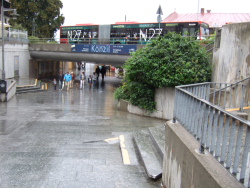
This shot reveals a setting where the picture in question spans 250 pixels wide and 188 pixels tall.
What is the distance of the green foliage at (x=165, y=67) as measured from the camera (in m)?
11.6

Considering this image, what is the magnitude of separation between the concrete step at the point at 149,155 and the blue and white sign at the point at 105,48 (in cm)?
1639

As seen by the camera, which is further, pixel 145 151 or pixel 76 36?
pixel 76 36

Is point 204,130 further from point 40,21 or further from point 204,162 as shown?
point 40,21

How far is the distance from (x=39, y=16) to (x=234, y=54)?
38310mm

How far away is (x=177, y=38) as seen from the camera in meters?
13.0

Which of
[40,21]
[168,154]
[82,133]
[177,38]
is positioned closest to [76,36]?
[40,21]

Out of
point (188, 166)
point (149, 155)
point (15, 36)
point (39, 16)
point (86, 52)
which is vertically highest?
point (39, 16)

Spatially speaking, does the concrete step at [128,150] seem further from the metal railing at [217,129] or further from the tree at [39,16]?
the tree at [39,16]

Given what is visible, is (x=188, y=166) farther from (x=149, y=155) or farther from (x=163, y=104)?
(x=163, y=104)

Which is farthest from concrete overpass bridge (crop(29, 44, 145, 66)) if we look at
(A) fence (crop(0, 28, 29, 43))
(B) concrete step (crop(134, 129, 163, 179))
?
(B) concrete step (crop(134, 129, 163, 179))

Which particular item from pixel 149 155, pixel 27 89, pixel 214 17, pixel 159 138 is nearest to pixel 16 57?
pixel 27 89

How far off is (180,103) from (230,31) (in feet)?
18.1

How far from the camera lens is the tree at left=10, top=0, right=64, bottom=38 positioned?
40.4m

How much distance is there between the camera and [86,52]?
28391 mm
